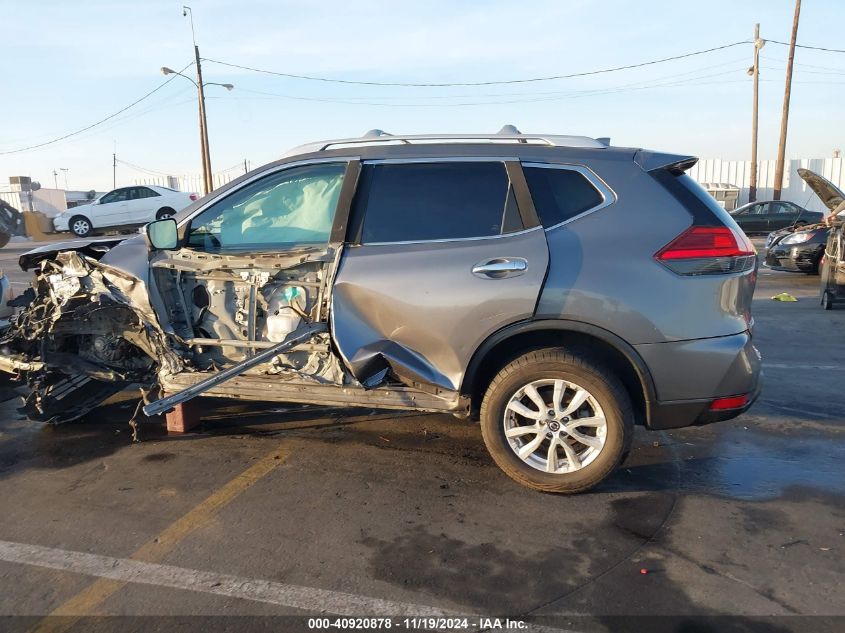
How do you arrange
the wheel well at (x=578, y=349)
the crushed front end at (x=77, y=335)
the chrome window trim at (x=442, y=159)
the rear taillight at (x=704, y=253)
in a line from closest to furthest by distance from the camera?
the rear taillight at (x=704, y=253), the wheel well at (x=578, y=349), the chrome window trim at (x=442, y=159), the crushed front end at (x=77, y=335)

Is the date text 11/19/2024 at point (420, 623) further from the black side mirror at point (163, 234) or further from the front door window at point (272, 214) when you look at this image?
the black side mirror at point (163, 234)

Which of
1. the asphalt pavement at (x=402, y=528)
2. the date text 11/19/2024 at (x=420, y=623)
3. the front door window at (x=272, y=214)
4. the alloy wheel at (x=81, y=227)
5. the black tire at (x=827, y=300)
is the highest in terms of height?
the front door window at (x=272, y=214)

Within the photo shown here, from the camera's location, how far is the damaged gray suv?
11.6 ft

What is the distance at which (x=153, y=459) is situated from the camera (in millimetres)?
4430

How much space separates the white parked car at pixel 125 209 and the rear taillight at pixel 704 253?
72.3 ft

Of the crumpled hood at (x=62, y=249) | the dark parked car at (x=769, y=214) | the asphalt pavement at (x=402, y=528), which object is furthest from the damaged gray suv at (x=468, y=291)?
the dark parked car at (x=769, y=214)

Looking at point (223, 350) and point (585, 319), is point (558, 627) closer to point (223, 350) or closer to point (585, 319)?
point (585, 319)

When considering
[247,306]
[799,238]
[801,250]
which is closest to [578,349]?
[247,306]

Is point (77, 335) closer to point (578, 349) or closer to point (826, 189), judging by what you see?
point (578, 349)

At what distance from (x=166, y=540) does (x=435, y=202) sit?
240cm

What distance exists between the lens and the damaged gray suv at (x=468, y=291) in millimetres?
3535

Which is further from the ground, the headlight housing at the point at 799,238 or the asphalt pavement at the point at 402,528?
the headlight housing at the point at 799,238

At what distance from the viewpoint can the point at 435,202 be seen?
3906mm

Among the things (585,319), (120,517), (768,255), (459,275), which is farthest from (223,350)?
(768,255)
